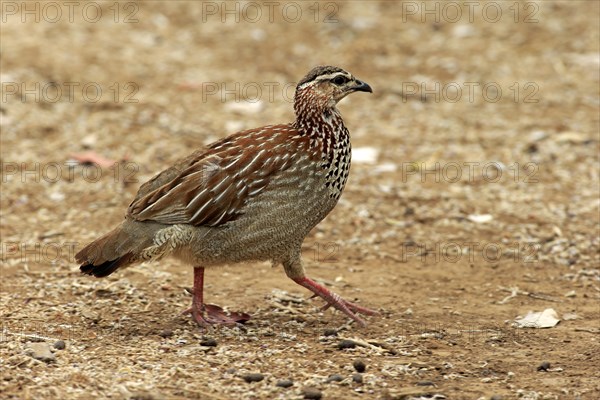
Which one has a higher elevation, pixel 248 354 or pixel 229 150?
pixel 229 150

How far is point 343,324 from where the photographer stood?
22.2 ft

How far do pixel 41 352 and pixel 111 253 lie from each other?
77 cm

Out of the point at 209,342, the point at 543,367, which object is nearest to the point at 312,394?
the point at 209,342

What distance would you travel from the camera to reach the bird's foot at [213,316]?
6.58m

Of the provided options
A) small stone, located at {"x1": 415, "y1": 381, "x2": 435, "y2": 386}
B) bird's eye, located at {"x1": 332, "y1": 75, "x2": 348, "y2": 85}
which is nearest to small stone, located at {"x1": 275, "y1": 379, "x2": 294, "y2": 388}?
small stone, located at {"x1": 415, "y1": 381, "x2": 435, "y2": 386}

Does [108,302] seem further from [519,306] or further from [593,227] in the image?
[593,227]

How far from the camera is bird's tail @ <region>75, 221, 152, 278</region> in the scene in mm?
6246

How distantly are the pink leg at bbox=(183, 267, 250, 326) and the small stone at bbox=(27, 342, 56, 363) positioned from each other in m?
1.05

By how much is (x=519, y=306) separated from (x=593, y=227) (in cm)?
176

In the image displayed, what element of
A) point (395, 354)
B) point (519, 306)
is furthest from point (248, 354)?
point (519, 306)

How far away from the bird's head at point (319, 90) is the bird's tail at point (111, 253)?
1.41 meters

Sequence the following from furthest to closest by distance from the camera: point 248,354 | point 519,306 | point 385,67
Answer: point 385,67 < point 519,306 < point 248,354

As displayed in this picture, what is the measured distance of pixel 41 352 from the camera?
19.1 feet

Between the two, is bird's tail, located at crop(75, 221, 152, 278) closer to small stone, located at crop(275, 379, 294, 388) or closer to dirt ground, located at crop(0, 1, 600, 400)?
dirt ground, located at crop(0, 1, 600, 400)
